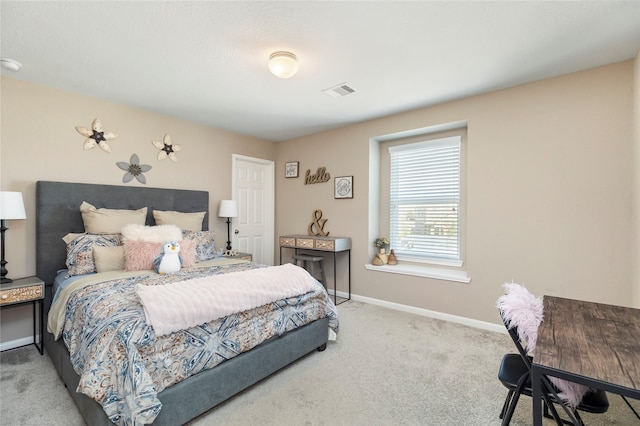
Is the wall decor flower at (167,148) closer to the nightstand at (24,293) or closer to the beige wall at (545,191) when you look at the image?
the nightstand at (24,293)

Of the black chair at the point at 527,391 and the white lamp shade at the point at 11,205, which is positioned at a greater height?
the white lamp shade at the point at 11,205

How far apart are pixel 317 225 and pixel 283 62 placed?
275 cm

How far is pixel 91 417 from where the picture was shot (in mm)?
1609

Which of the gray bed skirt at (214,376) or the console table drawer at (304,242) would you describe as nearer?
the gray bed skirt at (214,376)

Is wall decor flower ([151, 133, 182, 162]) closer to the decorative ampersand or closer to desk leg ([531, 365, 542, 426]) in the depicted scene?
the decorative ampersand

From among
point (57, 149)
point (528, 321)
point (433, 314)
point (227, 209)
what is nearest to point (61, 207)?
point (57, 149)

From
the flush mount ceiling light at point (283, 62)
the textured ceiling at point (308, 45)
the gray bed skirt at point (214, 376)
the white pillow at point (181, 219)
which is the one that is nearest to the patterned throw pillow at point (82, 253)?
the gray bed skirt at point (214, 376)

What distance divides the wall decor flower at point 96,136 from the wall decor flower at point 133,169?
0.23m

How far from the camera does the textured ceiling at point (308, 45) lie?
187 centimetres

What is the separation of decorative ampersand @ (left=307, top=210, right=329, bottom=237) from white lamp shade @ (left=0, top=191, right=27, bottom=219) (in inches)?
129

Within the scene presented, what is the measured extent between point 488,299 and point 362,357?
1575mm

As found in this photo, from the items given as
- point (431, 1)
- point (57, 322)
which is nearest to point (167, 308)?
point (57, 322)

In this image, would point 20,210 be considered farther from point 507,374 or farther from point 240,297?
point 507,374

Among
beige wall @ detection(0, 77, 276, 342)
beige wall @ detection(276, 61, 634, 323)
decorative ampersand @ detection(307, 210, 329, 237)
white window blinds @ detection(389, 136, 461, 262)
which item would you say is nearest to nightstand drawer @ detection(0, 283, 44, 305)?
beige wall @ detection(0, 77, 276, 342)
